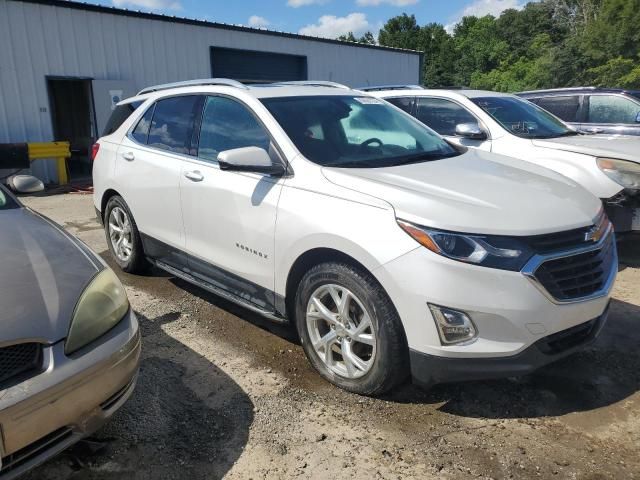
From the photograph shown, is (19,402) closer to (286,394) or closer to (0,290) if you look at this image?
(0,290)

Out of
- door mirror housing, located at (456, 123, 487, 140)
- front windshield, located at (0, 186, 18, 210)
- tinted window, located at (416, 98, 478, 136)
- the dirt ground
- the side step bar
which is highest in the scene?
tinted window, located at (416, 98, 478, 136)

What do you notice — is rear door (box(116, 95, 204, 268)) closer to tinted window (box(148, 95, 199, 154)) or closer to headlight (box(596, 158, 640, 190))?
tinted window (box(148, 95, 199, 154))

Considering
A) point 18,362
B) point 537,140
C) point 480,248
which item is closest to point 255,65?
point 537,140

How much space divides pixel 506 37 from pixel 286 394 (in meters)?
77.7

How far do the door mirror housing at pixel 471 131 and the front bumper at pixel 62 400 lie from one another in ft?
14.3

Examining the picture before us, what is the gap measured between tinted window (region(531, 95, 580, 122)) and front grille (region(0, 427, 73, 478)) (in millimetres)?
8697

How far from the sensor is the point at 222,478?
2.38 meters

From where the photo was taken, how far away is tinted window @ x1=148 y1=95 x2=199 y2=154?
13.3ft

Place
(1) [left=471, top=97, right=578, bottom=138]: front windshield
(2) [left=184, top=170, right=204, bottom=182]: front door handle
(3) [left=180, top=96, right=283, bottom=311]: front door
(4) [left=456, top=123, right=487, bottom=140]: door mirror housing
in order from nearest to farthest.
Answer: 1. (3) [left=180, top=96, right=283, bottom=311]: front door
2. (2) [left=184, top=170, right=204, bottom=182]: front door handle
3. (4) [left=456, top=123, right=487, bottom=140]: door mirror housing
4. (1) [left=471, top=97, right=578, bottom=138]: front windshield

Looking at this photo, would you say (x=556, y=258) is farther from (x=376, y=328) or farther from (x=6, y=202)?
(x=6, y=202)

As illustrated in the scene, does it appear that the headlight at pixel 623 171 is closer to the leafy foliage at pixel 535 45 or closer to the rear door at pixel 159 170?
the rear door at pixel 159 170

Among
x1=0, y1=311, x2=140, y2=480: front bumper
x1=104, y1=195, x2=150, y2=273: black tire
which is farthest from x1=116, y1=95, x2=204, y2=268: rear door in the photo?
x1=0, y1=311, x2=140, y2=480: front bumper

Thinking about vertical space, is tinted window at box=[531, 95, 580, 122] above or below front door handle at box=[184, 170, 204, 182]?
above

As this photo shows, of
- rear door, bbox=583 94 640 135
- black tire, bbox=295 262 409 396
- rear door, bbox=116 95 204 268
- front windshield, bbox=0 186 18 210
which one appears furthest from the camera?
rear door, bbox=583 94 640 135
